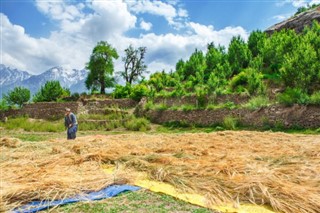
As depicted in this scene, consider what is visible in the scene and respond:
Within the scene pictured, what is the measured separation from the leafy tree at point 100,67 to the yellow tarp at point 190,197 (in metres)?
30.7

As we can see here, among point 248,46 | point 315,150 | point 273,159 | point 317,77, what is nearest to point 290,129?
point 317,77

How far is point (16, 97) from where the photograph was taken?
3591 centimetres

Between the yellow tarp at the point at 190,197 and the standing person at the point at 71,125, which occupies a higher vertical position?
the standing person at the point at 71,125

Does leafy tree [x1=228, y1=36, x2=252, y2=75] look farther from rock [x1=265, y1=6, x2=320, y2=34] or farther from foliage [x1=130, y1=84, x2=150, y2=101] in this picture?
rock [x1=265, y1=6, x2=320, y2=34]

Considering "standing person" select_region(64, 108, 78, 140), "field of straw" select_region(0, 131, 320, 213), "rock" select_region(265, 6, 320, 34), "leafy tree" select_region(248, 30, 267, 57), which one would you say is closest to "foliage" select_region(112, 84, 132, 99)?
"leafy tree" select_region(248, 30, 267, 57)

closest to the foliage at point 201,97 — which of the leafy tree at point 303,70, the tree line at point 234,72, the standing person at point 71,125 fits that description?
the tree line at point 234,72

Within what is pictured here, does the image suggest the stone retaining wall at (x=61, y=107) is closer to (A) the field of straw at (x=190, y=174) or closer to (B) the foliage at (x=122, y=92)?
(B) the foliage at (x=122, y=92)

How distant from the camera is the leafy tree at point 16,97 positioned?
35531 millimetres

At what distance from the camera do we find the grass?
135 inches

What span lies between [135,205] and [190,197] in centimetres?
66

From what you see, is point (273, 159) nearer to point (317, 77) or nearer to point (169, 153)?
point (169, 153)

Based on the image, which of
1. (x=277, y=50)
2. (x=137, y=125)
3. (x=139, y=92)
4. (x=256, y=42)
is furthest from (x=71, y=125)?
(x=256, y=42)

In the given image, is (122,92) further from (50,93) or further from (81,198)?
(81,198)

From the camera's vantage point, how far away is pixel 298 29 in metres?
31.3
